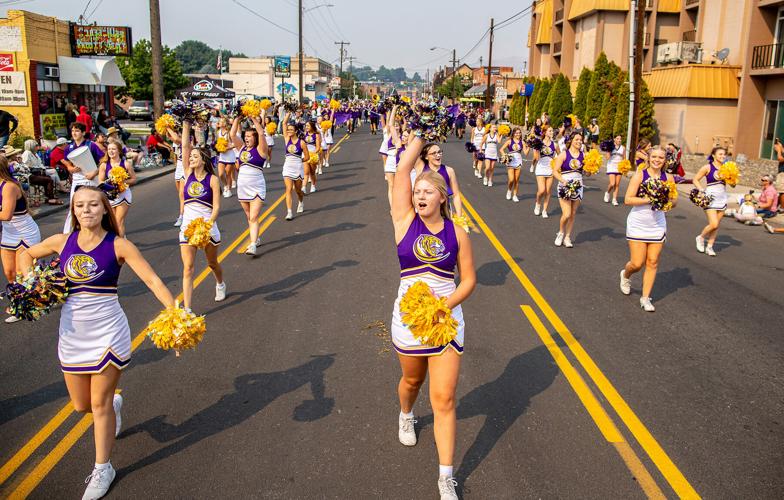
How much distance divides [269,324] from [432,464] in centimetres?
329

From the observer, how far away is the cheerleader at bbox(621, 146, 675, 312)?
783 cm

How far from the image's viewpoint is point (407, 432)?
15.4 ft

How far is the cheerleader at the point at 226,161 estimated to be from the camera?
16438 mm

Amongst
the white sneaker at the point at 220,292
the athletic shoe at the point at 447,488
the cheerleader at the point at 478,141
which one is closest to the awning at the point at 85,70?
the cheerleader at the point at 478,141

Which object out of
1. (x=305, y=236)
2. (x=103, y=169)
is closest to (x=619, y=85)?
(x=305, y=236)

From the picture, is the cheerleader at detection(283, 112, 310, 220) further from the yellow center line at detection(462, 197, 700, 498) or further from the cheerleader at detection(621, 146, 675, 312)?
the cheerleader at detection(621, 146, 675, 312)

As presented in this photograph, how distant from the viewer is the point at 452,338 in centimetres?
387

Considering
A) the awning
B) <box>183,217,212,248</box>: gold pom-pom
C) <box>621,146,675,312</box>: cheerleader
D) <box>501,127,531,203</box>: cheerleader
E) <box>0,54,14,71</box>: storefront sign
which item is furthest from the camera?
the awning

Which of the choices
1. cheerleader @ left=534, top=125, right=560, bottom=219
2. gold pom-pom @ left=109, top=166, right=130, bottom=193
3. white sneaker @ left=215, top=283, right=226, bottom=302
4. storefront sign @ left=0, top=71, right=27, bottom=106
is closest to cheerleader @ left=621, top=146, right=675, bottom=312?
white sneaker @ left=215, top=283, right=226, bottom=302

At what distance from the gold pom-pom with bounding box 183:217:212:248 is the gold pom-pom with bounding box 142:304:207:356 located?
2.93 m

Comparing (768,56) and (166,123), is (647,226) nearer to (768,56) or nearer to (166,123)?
(166,123)

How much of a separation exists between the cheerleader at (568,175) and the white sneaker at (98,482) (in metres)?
8.69

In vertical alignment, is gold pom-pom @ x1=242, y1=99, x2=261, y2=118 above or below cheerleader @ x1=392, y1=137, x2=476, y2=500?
above

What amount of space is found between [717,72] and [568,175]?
23.2m
